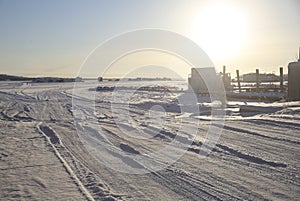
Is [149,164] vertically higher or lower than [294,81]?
lower

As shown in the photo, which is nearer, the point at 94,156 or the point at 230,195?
the point at 230,195

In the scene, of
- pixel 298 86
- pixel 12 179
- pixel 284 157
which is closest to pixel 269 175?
pixel 284 157

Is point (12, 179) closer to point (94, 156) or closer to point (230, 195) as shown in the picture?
point (94, 156)

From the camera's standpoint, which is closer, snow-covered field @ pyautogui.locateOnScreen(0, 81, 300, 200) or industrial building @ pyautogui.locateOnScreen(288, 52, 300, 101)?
snow-covered field @ pyautogui.locateOnScreen(0, 81, 300, 200)

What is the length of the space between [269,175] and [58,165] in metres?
3.72

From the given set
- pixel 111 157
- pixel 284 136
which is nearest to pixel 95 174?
pixel 111 157

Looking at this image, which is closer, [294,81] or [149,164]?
[149,164]

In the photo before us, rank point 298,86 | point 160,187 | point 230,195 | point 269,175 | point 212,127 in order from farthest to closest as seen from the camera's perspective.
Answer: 1. point 298,86
2. point 212,127
3. point 269,175
4. point 160,187
5. point 230,195

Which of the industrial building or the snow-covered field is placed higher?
the industrial building

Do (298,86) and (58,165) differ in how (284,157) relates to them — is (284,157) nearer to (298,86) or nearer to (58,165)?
(58,165)

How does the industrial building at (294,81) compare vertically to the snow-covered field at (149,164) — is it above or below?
above

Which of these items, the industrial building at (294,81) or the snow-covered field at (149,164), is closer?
the snow-covered field at (149,164)

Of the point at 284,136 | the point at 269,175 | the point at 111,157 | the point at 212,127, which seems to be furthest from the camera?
the point at 212,127

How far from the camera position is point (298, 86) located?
778 inches
